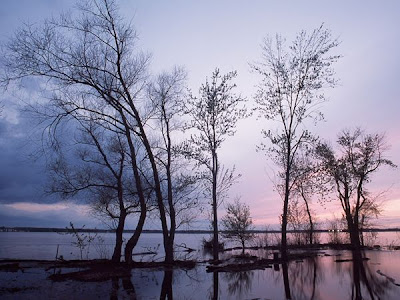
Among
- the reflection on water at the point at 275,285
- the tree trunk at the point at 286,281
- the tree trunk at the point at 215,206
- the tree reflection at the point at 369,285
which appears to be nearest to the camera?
the tree reflection at the point at 369,285

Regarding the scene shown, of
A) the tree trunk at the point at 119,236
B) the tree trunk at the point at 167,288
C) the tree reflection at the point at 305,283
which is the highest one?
the tree trunk at the point at 119,236

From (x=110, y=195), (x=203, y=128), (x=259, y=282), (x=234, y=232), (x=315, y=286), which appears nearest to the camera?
(x=315, y=286)

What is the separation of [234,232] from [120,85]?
28156mm

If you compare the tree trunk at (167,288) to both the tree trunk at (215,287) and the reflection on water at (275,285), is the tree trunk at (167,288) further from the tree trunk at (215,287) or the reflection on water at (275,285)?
the tree trunk at (215,287)

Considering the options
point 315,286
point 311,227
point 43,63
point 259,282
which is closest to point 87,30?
point 43,63

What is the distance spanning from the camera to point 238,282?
17.1m

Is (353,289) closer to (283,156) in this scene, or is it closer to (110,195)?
(283,156)

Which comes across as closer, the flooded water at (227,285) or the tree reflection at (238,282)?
the flooded water at (227,285)

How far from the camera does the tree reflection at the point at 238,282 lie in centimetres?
1451

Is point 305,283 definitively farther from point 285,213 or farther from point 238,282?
point 285,213

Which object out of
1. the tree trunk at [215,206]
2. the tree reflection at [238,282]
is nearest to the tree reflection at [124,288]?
the tree reflection at [238,282]

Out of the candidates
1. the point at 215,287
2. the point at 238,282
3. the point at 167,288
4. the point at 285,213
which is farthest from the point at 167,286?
the point at 285,213

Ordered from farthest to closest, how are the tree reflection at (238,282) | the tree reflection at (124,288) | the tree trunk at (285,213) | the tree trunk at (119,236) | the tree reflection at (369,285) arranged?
the tree trunk at (285,213)
the tree trunk at (119,236)
the tree reflection at (238,282)
the tree reflection at (124,288)
the tree reflection at (369,285)

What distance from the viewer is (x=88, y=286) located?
15484mm
